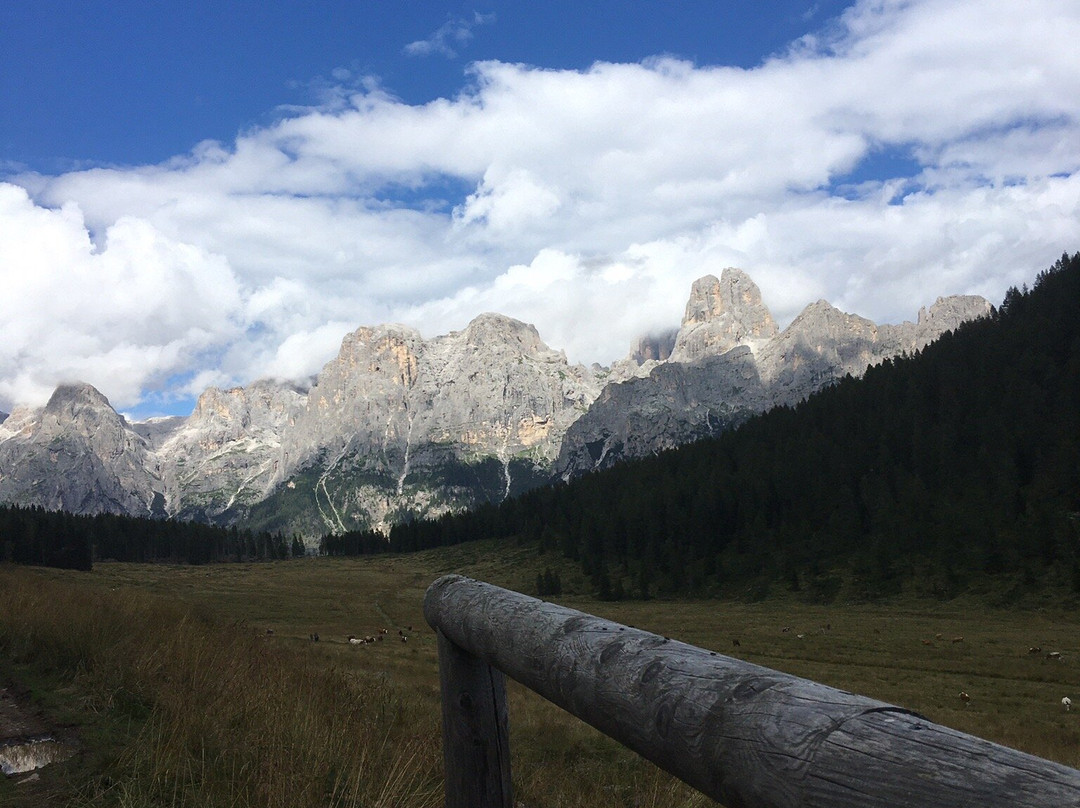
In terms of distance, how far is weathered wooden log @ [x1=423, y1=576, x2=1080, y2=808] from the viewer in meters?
1.48

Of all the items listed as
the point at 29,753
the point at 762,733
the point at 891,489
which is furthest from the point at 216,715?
the point at 891,489

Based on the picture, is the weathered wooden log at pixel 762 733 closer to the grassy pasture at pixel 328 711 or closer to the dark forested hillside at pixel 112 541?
the grassy pasture at pixel 328 711

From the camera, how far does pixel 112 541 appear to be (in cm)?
15462

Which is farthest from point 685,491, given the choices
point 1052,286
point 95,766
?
point 95,766

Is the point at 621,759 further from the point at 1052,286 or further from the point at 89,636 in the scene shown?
the point at 1052,286

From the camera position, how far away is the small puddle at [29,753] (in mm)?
6188

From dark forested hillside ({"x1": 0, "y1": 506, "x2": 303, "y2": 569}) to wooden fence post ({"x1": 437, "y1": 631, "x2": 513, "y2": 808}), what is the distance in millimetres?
144708

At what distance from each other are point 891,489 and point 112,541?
543 ft

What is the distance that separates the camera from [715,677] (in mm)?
2338

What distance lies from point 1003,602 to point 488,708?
76.4m

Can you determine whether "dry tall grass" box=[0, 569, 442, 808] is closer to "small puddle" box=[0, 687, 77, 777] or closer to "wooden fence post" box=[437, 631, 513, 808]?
"small puddle" box=[0, 687, 77, 777]

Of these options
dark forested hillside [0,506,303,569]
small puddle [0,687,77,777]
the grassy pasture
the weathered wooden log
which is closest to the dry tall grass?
the grassy pasture

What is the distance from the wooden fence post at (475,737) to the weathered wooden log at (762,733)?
0.89 meters

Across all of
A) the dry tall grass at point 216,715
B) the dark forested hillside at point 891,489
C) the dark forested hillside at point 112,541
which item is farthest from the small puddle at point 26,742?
the dark forested hillside at point 112,541
